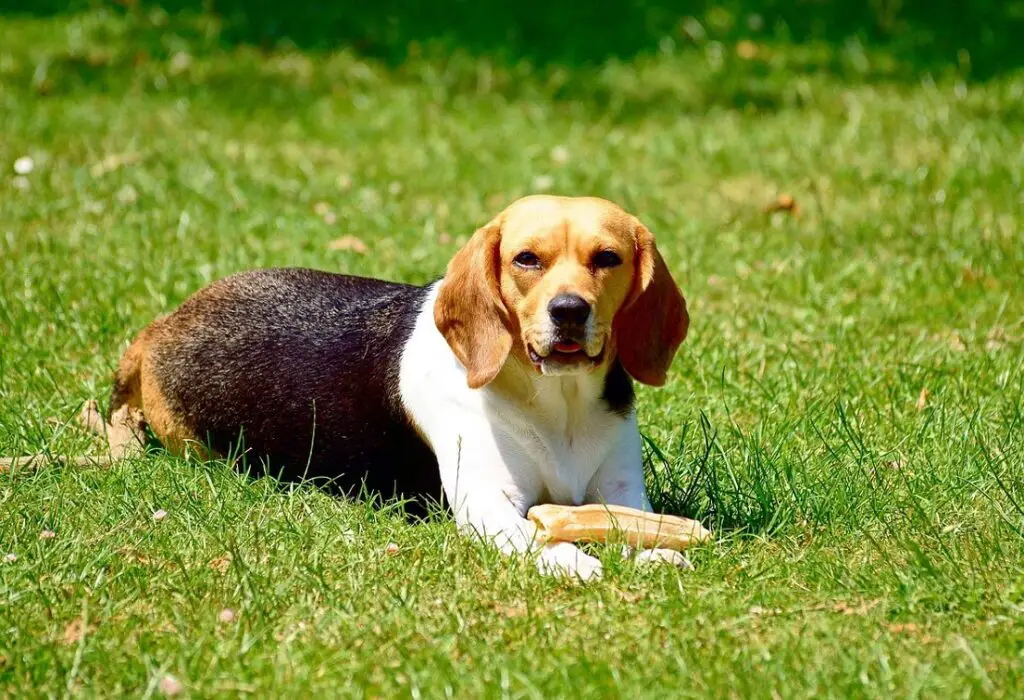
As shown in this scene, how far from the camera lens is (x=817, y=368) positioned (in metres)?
6.06

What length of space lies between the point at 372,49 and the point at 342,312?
253 inches

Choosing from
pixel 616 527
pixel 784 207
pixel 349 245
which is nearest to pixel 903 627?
pixel 616 527

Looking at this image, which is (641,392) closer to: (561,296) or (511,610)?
(561,296)

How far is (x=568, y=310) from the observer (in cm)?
419

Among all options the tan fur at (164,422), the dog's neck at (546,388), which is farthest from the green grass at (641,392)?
the dog's neck at (546,388)

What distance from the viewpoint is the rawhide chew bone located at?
4328 mm

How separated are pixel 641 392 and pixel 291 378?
147 centimetres

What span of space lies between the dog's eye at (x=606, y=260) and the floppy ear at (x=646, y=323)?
0.14m

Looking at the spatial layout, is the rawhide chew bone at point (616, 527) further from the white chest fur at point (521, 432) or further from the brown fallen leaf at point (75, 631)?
the brown fallen leaf at point (75, 631)

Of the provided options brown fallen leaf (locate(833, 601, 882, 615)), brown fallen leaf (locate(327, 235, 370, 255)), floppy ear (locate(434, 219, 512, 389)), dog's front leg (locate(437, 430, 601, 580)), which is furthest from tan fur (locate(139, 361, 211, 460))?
brown fallen leaf (locate(833, 601, 882, 615))

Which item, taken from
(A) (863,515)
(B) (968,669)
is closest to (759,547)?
(A) (863,515)

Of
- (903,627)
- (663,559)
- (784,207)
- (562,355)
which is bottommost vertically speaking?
(663,559)

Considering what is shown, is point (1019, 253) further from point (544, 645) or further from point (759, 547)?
point (544, 645)

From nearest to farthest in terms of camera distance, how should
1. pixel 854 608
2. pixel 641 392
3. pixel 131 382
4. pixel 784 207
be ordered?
1. pixel 854 608
2. pixel 131 382
3. pixel 641 392
4. pixel 784 207
